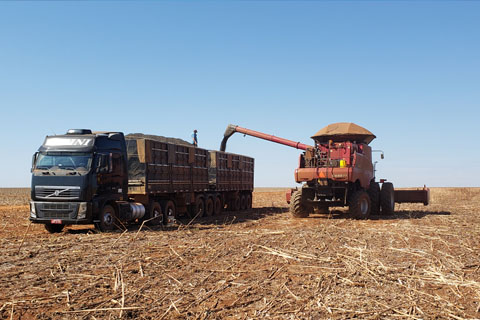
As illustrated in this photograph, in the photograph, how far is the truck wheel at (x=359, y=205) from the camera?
1920 centimetres

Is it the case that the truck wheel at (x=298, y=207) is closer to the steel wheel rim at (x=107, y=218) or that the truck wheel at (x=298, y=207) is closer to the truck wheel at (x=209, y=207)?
the truck wheel at (x=209, y=207)

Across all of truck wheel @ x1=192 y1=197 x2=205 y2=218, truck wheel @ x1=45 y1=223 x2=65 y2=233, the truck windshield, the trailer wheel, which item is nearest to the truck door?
the truck windshield

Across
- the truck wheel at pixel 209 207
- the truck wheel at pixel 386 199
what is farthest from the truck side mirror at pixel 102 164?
the truck wheel at pixel 386 199

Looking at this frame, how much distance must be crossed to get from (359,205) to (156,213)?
8.67 m

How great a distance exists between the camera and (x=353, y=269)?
345 inches

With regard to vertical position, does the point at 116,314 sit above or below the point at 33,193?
below

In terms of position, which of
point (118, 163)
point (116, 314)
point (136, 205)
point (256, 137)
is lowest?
point (116, 314)

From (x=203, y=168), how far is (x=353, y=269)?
49.0 ft

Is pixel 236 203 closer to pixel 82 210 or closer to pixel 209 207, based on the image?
pixel 209 207

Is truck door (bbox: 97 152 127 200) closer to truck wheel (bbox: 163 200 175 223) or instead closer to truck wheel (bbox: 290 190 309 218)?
truck wheel (bbox: 163 200 175 223)

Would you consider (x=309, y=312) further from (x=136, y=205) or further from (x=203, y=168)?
(x=203, y=168)

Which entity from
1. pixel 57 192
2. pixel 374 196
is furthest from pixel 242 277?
pixel 374 196

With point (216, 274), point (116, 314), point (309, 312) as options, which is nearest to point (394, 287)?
point (309, 312)

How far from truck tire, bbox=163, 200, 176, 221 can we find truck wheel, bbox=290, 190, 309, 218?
547cm
